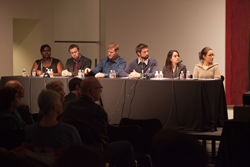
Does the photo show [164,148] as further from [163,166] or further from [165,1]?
[165,1]

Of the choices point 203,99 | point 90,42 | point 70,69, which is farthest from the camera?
point 90,42

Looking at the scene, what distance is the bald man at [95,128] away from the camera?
2689 mm

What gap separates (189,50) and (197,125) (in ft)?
11.4

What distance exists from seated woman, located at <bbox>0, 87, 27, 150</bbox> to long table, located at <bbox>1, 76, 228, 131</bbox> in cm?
218

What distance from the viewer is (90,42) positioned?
860 cm

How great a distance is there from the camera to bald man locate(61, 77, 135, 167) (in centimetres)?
269

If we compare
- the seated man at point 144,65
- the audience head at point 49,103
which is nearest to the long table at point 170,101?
the seated man at point 144,65

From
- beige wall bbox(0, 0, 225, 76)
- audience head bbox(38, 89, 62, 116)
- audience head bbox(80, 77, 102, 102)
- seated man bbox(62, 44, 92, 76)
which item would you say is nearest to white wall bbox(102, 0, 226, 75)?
beige wall bbox(0, 0, 225, 76)

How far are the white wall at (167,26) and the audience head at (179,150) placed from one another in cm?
645

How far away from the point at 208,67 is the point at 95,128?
3.05 m

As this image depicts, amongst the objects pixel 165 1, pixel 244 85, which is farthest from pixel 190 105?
pixel 165 1

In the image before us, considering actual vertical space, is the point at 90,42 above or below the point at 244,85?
above

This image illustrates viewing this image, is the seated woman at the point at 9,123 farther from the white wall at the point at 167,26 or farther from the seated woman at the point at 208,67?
the white wall at the point at 167,26

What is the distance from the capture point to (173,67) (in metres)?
5.56
